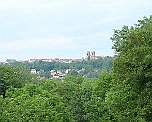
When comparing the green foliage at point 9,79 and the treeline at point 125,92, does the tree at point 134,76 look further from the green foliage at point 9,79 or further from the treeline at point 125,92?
the green foliage at point 9,79

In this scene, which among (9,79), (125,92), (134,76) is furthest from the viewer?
(9,79)

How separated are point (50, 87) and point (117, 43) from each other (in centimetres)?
3066

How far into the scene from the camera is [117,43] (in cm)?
3177

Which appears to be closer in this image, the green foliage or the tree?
the tree

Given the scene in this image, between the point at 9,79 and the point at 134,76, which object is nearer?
the point at 134,76

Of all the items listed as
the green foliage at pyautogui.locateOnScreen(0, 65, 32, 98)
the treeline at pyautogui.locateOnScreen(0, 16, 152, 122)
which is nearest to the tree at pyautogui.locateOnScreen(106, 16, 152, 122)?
the treeline at pyautogui.locateOnScreen(0, 16, 152, 122)

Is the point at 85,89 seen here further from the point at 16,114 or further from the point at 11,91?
the point at 16,114

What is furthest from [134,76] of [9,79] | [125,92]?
[9,79]

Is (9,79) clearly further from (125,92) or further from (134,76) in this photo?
(134,76)

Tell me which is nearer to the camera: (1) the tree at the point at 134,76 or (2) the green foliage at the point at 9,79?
(1) the tree at the point at 134,76

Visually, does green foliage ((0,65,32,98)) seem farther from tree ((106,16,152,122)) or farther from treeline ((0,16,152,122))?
tree ((106,16,152,122))

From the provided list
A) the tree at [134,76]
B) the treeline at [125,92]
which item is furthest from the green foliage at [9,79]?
the tree at [134,76]

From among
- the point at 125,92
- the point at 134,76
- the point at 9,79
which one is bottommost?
the point at 9,79

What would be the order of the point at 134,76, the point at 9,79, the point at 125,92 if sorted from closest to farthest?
1. the point at 134,76
2. the point at 125,92
3. the point at 9,79
